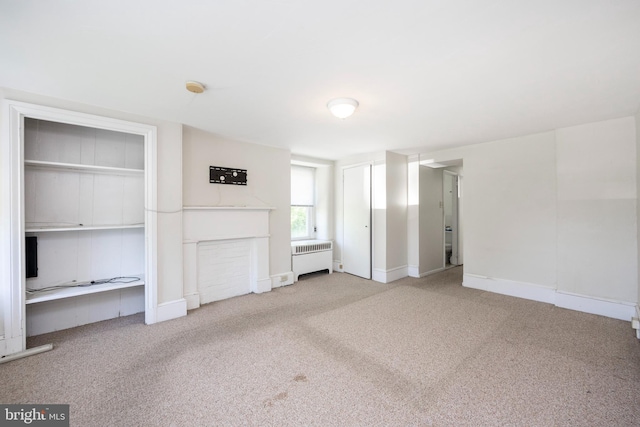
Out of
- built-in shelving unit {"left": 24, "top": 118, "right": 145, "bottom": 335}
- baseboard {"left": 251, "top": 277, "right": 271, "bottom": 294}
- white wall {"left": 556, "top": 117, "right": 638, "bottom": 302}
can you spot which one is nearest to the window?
baseboard {"left": 251, "top": 277, "right": 271, "bottom": 294}

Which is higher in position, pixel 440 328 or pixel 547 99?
pixel 547 99

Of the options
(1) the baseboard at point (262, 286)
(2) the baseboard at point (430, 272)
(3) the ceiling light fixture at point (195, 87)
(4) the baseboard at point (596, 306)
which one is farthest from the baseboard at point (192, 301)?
(4) the baseboard at point (596, 306)

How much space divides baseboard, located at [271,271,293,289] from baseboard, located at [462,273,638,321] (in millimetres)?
2907

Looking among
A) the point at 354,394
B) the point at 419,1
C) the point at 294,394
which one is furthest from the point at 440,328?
the point at 419,1

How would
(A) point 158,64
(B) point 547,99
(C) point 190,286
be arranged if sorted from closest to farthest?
1. (A) point 158,64
2. (B) point 547,99
3. (C) point 190,286

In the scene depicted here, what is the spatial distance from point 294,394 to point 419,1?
2462 millimetres

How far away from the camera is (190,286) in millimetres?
3393

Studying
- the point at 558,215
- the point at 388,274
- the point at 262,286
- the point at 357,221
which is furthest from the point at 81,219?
the point at 558,215

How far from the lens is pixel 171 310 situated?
3.08m

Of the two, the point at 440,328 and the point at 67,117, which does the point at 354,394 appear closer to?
the point at 440,328

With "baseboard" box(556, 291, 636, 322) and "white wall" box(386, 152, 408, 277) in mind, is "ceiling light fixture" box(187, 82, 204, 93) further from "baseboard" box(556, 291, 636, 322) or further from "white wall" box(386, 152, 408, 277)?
"baseboard" box(556, 291, 636, 322)

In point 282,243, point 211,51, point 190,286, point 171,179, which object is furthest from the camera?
point 282,243

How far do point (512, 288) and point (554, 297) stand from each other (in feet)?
1.56

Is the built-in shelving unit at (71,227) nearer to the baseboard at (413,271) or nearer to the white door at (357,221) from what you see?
the white door at (357,221)
